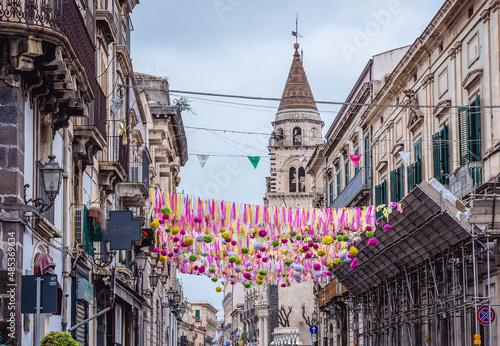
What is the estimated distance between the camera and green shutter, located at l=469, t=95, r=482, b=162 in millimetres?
24000

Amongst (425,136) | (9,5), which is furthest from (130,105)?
(9,5)

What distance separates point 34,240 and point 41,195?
99 centimetres

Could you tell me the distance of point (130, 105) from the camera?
1194 inches

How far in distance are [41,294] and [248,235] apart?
12.2 m

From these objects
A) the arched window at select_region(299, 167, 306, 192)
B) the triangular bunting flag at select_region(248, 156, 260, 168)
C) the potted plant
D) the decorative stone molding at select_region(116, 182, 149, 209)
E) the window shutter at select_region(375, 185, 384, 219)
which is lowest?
the potted plant

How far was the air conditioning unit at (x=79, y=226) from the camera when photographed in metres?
19.2

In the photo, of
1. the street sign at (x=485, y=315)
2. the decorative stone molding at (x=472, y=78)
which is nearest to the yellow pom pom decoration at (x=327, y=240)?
the street sign at (x=485, y=315)

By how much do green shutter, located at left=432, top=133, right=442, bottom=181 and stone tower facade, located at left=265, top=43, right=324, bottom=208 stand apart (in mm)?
66048

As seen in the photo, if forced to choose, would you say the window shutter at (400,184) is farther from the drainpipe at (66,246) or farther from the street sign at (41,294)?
the street sign at (41,294)

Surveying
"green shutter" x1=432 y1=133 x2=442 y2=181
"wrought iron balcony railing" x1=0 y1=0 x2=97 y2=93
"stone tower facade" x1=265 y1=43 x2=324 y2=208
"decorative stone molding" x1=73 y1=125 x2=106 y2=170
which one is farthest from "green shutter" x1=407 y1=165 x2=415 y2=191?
"stone tower facade" x1=265 y1=43 x2=324 y2=208

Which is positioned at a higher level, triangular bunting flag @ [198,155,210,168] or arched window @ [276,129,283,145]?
arched window @ [276,129,283,145]

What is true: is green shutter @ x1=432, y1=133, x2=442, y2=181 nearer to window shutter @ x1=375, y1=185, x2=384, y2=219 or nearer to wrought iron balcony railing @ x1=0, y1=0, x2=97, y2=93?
window shutter @ x1=375, y1=185, x2=384, y2=219

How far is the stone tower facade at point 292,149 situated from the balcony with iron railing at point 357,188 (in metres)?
50.6

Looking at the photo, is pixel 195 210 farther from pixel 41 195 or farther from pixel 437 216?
pixel 41 195
